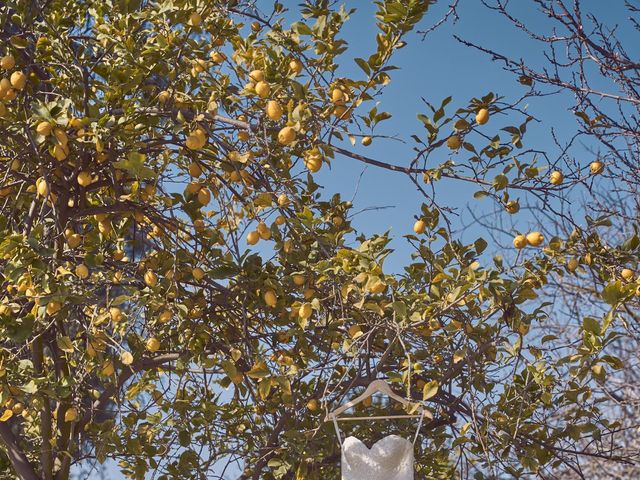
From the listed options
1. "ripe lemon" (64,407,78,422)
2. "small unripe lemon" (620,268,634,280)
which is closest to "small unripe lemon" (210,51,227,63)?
"ripe lemon" (64,407,78,422)

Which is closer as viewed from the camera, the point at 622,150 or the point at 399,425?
the point at 399,425

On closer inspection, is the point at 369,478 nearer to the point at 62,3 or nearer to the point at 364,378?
the point at 364,378

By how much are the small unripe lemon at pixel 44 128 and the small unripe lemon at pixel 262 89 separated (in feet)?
1.73

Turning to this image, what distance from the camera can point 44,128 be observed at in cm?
184

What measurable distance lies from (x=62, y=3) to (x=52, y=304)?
1.02 m

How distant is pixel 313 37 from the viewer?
6.69 feet

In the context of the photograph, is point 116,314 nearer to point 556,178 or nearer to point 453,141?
point 453,141

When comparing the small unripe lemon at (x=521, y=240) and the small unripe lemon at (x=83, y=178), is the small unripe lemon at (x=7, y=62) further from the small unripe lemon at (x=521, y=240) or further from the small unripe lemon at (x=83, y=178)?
the small unripe lemon at (x=521, y=240)

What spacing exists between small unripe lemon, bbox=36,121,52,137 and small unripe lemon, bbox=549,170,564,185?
1.36 m

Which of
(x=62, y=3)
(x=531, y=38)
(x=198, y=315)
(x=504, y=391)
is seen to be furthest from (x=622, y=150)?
(x=62, y=3)

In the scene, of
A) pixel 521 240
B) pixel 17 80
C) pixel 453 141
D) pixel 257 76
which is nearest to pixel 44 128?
pixel 17 80

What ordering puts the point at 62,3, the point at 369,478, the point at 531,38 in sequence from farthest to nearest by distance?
the point at 531,38 → the point at 62,3 → the point at 369,478

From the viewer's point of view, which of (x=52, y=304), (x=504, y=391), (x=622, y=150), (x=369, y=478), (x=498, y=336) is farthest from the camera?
(x=622, y=150)

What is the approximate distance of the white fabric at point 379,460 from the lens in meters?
1.70
